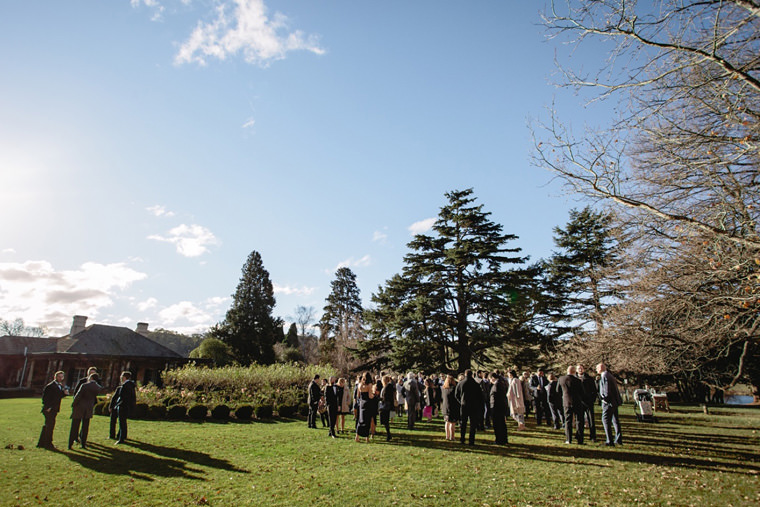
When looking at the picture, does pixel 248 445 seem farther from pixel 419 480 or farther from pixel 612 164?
pixel 612 164

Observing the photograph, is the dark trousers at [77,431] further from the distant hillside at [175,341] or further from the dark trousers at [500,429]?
the distant hillside at [175,341]

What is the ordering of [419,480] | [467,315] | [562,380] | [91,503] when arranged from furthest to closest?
[467,315] → [562,380] → [419,480] → [91,503]

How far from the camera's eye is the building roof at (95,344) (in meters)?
33.8

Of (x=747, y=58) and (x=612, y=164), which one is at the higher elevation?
(x=747, y=58)

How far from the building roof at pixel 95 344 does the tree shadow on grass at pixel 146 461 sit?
27649 mm

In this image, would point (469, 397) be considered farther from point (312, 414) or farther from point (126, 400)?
point (126, 400)

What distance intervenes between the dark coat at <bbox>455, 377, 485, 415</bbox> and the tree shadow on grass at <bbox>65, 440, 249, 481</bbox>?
5138mm

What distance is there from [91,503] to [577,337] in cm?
2266

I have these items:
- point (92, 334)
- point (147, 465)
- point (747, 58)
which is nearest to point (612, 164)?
point (747, 58)

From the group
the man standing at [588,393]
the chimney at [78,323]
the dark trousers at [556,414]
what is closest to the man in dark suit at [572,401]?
the man standing at [588,393]

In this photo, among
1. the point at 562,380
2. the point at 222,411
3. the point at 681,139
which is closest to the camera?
the point at 681,139

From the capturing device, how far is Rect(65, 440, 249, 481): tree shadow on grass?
730 cm

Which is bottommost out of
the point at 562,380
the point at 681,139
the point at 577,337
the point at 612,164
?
the point at 562,380

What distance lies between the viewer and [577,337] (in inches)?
890
